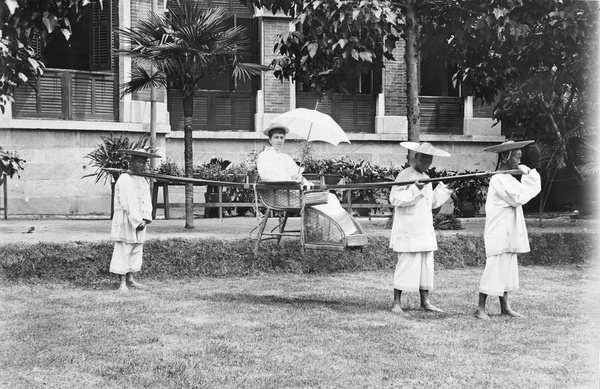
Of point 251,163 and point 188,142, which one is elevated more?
point 188,142

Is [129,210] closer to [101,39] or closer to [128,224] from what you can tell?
[128,224]

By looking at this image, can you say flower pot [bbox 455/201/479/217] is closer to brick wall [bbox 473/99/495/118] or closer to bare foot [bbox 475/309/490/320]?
brick wall [bbox 473/99/495/118]

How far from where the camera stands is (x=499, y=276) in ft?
31.5

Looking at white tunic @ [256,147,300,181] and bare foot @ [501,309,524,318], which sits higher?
white tunic @ [256,147,300,181]

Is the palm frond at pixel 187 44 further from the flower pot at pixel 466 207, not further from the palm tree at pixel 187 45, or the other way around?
the flower pot at pixel 466 207

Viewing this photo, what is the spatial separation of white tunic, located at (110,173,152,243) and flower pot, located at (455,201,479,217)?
10.7 metres

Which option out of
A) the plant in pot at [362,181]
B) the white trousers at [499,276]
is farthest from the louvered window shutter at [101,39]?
the white trousers at [499,276]

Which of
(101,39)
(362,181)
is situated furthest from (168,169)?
(101,39)

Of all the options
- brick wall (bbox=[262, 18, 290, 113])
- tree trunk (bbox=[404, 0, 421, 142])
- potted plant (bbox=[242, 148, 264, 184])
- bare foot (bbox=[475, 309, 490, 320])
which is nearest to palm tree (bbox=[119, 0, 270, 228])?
tree trunk (bbox=[404, 0, 421, 142])

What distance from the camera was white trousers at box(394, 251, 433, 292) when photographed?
9.87 meters

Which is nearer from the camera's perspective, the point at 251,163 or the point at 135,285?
the point at 135,285

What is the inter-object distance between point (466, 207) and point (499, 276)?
11.2 m

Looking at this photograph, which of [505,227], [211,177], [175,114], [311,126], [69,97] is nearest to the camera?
[505,227]

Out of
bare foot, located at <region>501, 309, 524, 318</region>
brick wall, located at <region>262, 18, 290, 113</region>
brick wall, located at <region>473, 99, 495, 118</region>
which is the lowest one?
bare foot, located at <region>501, 309, 524, 318</region>
